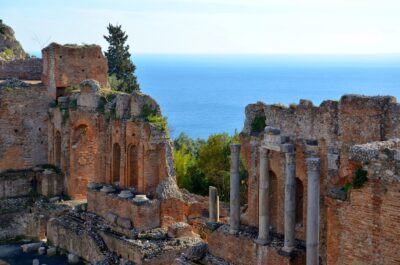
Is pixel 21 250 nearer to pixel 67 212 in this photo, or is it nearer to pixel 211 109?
pixel 67 212

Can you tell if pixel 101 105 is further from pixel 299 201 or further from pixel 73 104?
pixel 299 201

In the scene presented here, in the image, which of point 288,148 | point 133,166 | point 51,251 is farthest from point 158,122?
point 288,148

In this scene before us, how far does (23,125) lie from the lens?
28.4m

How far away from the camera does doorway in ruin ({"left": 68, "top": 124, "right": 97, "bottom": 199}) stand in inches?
1070

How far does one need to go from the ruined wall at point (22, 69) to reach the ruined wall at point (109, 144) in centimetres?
395

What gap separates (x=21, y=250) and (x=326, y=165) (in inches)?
567

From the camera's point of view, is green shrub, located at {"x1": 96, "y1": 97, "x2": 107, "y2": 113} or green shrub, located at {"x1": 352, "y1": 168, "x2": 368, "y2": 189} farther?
green shrub, located at {"x1": 96, "y1": 97, "x2": 107, "y2": 113}

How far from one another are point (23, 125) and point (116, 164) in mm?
6316

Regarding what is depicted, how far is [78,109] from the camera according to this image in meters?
26.7

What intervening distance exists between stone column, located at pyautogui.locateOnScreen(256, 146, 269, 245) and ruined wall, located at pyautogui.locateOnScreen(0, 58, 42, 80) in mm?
18646

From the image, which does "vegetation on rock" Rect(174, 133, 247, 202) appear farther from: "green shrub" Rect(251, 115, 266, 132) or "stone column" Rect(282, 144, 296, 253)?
"stone column" Rect(282, 144, 296, 253)

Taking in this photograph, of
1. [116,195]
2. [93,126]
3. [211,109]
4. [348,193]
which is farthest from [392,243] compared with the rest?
[211,109]

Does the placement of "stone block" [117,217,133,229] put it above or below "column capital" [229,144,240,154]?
below

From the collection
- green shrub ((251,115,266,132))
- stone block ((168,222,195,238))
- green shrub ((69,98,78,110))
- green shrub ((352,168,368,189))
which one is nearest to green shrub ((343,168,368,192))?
green shrub ((352,168,368,189))
